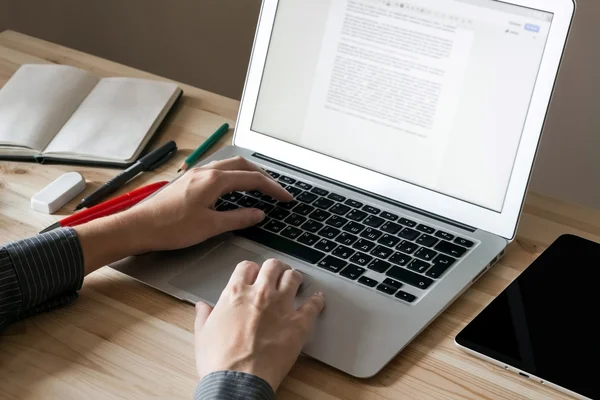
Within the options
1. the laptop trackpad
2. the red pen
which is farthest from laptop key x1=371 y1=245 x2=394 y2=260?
the red pen

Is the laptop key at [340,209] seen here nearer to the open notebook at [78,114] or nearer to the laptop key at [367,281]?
the laptop key at [367,281]

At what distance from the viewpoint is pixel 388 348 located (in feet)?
2.85

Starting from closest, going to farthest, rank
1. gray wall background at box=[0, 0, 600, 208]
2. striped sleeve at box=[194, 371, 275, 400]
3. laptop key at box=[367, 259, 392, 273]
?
striped sleeve at box=[194, 371, 275, 400]
laptop key at box=[367, 259, 392, 273]
gray wall background at box=[0, 0, 600, 208]

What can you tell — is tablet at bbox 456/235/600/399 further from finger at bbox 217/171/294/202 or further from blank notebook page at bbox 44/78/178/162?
blank notebook page at bbox 44/78/178/162

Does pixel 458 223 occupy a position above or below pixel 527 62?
below

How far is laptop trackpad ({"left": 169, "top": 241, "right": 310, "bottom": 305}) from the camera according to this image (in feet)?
3.11

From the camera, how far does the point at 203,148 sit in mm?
1263

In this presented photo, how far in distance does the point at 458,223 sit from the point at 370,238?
125 millimetres

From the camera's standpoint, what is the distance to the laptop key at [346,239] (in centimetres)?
103

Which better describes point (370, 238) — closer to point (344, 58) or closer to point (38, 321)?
point (344, 58)

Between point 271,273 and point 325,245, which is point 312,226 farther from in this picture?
point 271,273

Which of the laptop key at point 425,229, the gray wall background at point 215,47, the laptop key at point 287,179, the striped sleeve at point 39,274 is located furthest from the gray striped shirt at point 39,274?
the gray wall background at point 215,47

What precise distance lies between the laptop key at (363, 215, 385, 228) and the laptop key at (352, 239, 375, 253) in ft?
0.12

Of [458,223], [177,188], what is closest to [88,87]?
[177,188]
